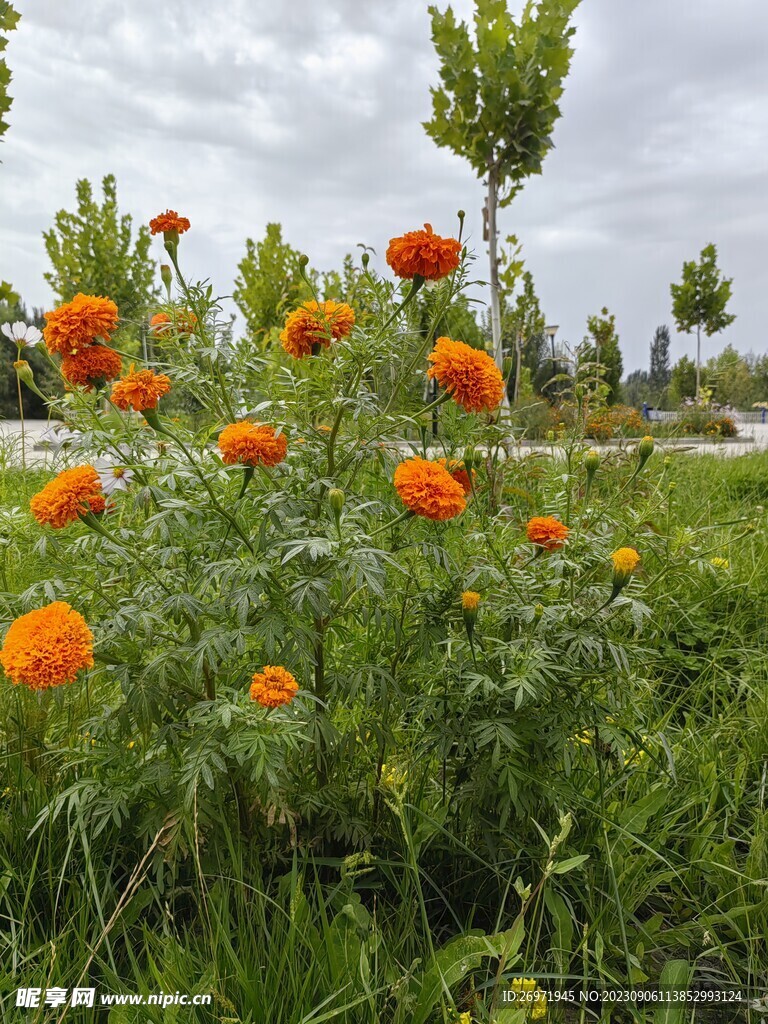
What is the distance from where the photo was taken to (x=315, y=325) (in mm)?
1672

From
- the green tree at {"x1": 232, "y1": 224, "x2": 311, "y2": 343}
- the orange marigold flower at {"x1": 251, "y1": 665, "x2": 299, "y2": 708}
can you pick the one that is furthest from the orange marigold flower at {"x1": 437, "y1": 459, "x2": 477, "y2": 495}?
the green tree at {"x1": 232, "y1": 224, "x2": 311, "y2": 343}

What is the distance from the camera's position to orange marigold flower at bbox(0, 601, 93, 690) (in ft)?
4.16

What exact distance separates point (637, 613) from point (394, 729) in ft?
2.41

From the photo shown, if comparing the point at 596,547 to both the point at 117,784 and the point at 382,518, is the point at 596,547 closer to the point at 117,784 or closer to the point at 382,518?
the point at 382,518

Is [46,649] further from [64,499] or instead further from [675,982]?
[675,982]

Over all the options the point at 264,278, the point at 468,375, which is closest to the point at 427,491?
the point at 468,375

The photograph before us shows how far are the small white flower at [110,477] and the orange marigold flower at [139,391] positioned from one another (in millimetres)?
152

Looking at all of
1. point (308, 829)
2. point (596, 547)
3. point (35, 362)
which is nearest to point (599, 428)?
point (596, 547)

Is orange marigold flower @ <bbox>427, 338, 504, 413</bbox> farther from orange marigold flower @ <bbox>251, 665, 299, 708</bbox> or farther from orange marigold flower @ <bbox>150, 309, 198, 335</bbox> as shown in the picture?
orange marigold flower @ <bbox>251, 665, 299, 708</bbox>

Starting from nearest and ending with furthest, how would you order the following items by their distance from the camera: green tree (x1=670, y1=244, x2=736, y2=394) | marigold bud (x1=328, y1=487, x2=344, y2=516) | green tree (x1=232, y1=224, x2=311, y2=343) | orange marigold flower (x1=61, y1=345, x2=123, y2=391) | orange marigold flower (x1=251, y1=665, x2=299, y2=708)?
orange marigold flower (x1=251, y1=665, x2=299, y2=708) → marigold bud (x1=328, y1=487, x2=344, y2=516) → orange marigold flower (x1=61, y1=345, x2=123, y2=391) → green tree (x1=232, y1=224, x2=311, y2=343) → green tree (x1=670, y1=244, x2=736, y2=394)

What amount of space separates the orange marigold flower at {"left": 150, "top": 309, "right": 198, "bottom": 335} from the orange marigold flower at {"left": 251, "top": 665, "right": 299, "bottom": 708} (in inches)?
34.2

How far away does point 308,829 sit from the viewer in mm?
1706

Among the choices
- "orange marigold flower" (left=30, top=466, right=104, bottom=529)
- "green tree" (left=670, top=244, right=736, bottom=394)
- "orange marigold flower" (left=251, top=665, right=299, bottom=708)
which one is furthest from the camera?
"green tree" (left=670, top=244, right=736, bottom=394)

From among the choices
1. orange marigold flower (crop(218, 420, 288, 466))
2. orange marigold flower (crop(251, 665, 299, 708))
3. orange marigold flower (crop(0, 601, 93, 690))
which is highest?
orange marigold flower (crop(218, 420, 288, 466))
